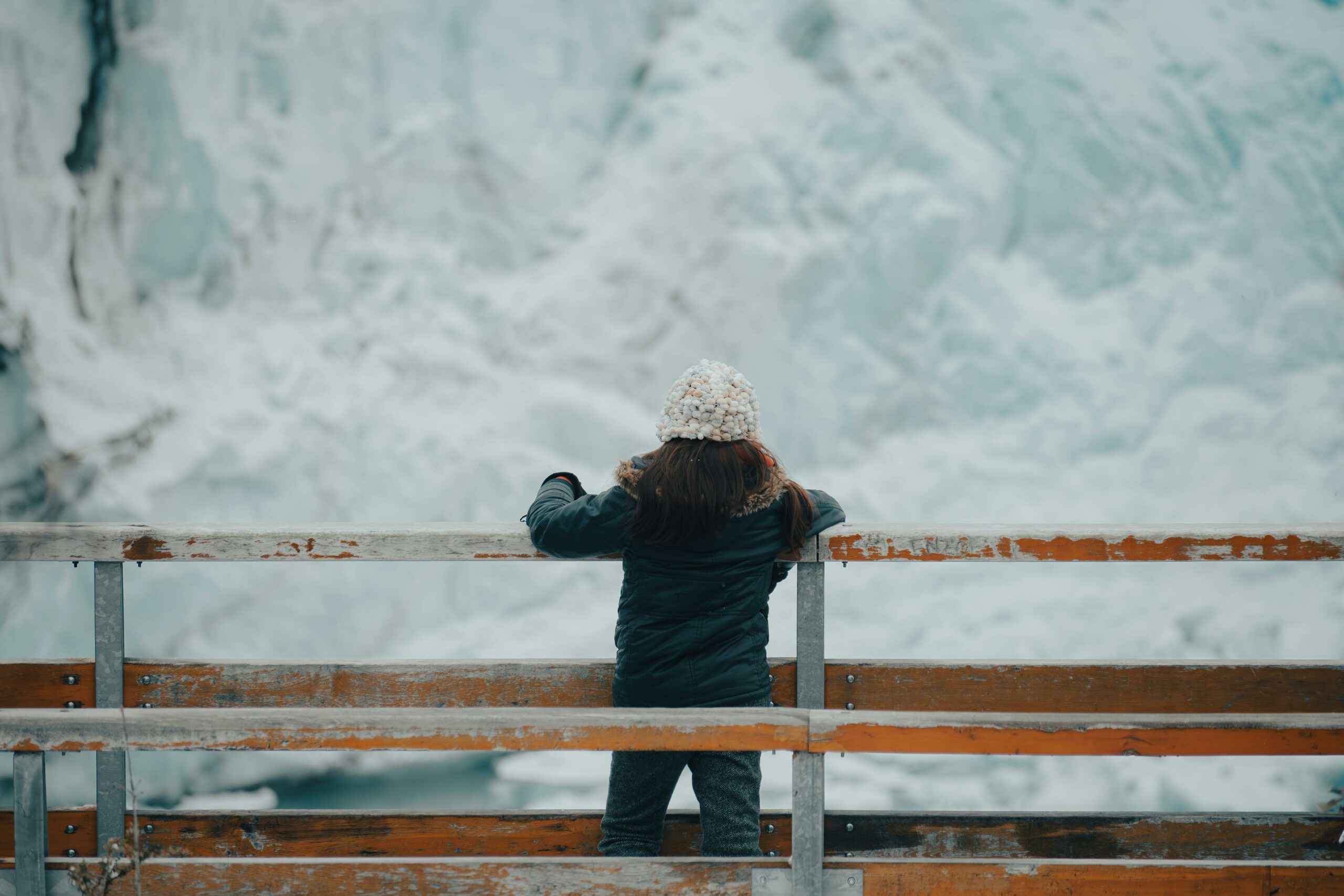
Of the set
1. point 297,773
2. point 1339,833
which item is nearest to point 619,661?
point 1339,833

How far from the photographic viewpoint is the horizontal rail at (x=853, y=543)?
1.98m

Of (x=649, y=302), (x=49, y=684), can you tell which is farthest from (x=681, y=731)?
(x=649, y=302)

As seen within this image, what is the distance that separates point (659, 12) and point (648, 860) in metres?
6.20

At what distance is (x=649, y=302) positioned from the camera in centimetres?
629

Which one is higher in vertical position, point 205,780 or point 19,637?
point 19,637

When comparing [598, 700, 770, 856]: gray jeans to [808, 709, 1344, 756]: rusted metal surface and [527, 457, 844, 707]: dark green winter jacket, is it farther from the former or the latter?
[808, 709, 1344, 756]: rusted metal surface

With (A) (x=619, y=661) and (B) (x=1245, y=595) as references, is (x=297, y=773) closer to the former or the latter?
(A) (x=619, y=661)

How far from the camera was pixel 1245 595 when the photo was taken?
5.50 m

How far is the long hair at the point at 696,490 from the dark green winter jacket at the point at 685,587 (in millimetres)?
25

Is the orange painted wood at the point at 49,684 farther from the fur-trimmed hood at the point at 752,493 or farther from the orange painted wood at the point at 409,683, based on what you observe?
the fur-trimmed hood at the point at 752,493

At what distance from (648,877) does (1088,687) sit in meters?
1.07

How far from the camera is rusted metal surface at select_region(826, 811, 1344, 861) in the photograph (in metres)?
2.16

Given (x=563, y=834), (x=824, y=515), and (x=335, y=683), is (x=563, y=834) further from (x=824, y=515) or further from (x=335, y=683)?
(x=824, y=515)

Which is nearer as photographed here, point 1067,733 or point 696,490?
point 1067,733
